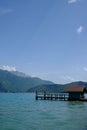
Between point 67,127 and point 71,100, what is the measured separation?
174ft

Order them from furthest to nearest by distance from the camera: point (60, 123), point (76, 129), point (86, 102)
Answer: point (86, 102) → point (60, 123) → point (76, 129)

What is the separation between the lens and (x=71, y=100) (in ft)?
292

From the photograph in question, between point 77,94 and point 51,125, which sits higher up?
point 77,94

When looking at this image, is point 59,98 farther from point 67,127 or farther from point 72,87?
point 67,127

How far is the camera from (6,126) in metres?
36.6

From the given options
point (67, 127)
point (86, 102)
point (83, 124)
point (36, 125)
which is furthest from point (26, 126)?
point (86, 102)

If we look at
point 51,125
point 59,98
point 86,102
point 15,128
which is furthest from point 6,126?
point 59,98

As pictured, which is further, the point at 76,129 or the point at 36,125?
the point at 36,125

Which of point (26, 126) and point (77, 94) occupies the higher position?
Answer: point (77, 94)

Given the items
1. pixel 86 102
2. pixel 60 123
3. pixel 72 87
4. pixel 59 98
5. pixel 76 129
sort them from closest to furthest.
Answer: pixel 76 129 < pixel 60 123 < pixel 86 102 < pixel 72 87 < pixel 59 98

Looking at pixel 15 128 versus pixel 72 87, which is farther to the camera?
pixel 72 87

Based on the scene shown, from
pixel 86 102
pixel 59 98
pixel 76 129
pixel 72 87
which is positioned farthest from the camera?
pixel 59 98

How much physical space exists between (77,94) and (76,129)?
54369 mm

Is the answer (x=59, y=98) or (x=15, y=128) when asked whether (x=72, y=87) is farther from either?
(x=15, y=128)
